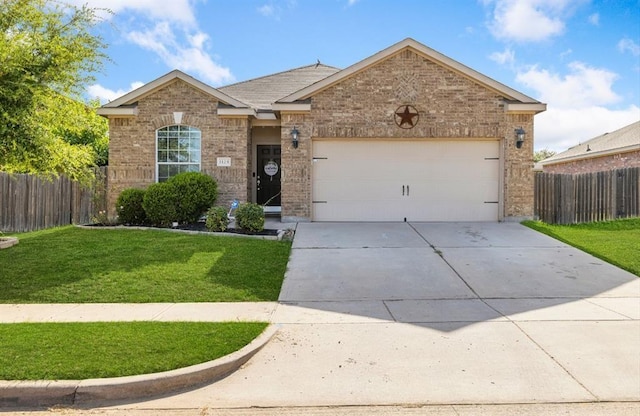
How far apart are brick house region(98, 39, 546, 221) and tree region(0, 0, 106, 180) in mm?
4781

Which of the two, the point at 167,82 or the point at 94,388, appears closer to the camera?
the point at 94,388

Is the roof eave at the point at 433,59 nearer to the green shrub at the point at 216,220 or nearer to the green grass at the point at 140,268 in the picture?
the green shrub at the point at 216,220

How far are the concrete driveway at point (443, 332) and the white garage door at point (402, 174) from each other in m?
3.26

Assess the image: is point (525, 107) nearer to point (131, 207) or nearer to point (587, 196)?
point (587, 196)

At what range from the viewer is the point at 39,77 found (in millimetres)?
7066

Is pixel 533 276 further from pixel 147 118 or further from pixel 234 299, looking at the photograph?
pixel 147 118

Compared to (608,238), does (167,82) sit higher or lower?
higher

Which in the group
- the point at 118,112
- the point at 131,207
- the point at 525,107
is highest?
the point at 525,107

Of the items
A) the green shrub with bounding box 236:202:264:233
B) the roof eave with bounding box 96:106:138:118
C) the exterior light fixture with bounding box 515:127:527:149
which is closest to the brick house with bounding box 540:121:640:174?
the exterior light fixture with bounding box 515:127:527:149

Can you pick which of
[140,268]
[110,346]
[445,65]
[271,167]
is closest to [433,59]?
[445,65]

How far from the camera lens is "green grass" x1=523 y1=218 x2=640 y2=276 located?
341 inches

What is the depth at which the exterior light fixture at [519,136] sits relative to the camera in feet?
39.6

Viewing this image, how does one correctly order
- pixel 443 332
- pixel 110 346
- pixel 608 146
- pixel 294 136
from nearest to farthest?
1. pixel 110 346
2. pixel 443 332
3. pixel 294 136
4. pixel 608 146

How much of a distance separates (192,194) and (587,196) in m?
11.9
